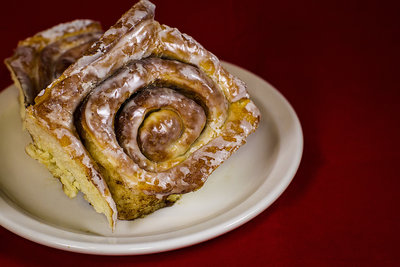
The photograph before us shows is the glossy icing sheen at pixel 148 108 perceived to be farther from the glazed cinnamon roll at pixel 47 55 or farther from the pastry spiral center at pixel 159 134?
the glazed cinnamon roll at pixel 47 55

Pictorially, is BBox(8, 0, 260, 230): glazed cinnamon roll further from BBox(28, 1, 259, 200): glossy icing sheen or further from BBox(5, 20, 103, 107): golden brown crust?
BBox(5, 20, 103, 107): golden brown crust

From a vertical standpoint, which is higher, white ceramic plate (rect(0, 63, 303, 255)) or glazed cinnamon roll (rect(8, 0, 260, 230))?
glazed cinnamon roll (rect(8, 0, 260, 230))

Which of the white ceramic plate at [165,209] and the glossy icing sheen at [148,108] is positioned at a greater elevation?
the glossy icing sheen at [148,108]

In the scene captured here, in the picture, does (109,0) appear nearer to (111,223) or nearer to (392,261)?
(111,223)

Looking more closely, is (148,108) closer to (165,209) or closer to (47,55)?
(165,209)

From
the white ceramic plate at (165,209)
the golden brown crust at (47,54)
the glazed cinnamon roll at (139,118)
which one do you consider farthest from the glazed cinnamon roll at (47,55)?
the glazed cinnamon roll at (139,118)

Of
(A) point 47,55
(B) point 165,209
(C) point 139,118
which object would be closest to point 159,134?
(C) point 139,118

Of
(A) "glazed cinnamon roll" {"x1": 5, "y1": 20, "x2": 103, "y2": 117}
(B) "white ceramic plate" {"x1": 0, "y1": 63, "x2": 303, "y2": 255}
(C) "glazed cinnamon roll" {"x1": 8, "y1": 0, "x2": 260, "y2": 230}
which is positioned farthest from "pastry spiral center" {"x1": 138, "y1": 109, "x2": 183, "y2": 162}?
(A) "glazed cinnamon roll" {"x1": 5, "y1": 20, "x2": 103, "y2": 117}
